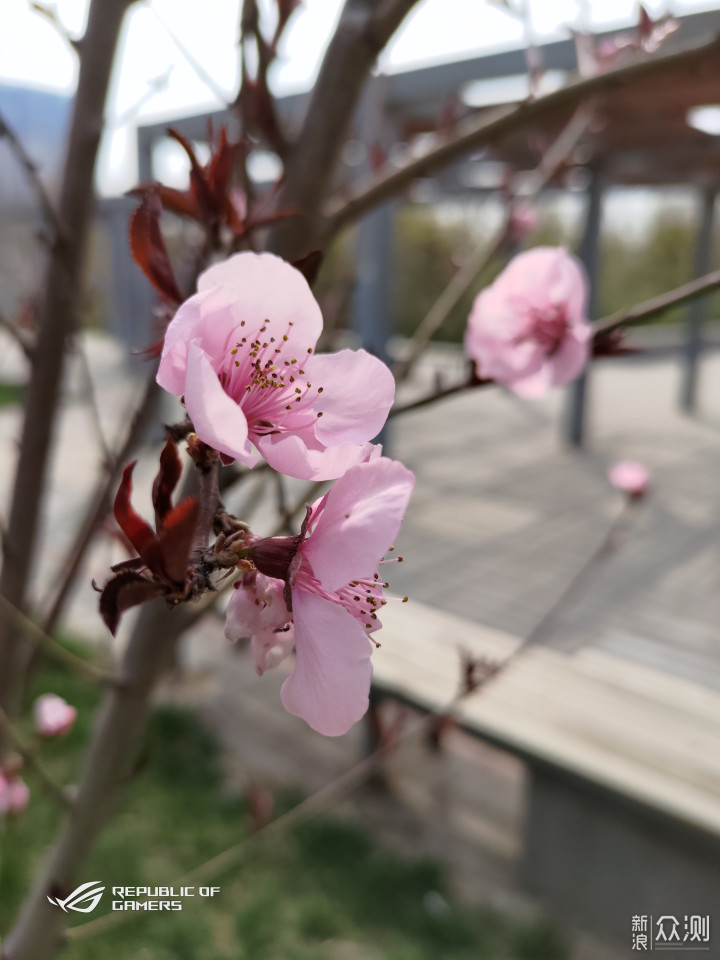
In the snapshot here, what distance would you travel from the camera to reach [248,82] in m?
0.90

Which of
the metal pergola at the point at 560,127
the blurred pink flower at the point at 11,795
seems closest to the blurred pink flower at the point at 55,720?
the blurred pink flower at the point at 11,795

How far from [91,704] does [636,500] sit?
2311 mm

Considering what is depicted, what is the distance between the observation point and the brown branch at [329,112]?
861 millimetres

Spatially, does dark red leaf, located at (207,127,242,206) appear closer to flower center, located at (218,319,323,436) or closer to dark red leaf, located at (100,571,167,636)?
flower center, located at (218,319,323,436)

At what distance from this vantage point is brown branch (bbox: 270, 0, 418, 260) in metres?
0.86

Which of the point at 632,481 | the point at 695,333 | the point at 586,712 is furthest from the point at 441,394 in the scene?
the point at 695,333

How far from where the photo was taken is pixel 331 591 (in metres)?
0.38

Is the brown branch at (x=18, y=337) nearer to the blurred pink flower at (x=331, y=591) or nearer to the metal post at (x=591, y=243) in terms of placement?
the blurred pink flower at (x=331, y=591)

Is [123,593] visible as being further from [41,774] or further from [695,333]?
[695,333]

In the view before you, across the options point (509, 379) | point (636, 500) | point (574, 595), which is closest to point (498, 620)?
point (574, 595)

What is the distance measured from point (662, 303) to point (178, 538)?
0.53 meters

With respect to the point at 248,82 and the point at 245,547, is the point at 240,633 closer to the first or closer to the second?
the point at 245,547

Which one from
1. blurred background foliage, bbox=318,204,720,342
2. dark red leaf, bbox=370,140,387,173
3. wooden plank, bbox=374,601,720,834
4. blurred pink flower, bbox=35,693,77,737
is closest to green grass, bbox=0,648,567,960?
wooden plank, bbox=374,601,720,834

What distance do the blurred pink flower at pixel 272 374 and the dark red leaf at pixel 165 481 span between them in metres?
0.03
